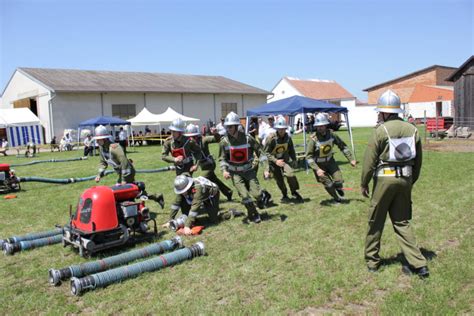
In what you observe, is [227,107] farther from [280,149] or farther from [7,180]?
[280,149]

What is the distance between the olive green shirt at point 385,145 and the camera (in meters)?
4.70

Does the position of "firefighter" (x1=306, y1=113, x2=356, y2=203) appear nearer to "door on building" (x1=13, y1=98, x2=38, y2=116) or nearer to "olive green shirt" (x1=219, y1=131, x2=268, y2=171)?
"olive green shirt" (x1=219, y1=131, x2=268, y2=171)

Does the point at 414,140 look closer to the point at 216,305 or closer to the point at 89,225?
the point at 216,305

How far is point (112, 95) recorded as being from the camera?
38562 millimetres

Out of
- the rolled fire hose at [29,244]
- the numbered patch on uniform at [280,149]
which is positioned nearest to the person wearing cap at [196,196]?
the rolled fire hose at [29,244]

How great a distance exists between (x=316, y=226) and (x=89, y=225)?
3713 mm

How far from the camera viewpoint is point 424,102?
50094mm

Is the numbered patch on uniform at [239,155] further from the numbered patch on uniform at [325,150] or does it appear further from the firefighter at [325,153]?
the numbered patch on uniform at [325,150]

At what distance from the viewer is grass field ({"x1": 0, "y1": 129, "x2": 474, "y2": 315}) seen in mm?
4277

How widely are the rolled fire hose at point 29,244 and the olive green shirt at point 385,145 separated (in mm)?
5033

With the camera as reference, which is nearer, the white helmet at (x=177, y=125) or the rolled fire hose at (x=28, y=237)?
the rolled fire hose at (x=28, y=237)

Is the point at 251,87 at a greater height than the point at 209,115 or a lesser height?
greater

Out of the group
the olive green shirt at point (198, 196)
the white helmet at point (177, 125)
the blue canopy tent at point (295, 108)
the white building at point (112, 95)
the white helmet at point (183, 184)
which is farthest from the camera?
the white building at point (112, 95)

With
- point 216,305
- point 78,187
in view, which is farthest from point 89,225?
point 78,187
